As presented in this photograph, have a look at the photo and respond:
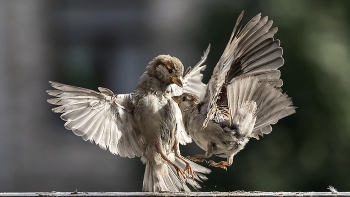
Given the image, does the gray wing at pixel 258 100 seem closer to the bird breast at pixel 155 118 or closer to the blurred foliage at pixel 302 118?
the bird breast at pixel 155 118

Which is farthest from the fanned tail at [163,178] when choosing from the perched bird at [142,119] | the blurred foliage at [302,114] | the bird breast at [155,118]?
the blurred foliage at [302,114]

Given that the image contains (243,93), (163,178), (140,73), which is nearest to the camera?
(243,93)

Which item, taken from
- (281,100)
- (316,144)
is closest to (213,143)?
(281,100)

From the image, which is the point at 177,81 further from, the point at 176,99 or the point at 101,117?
the point at 101,117

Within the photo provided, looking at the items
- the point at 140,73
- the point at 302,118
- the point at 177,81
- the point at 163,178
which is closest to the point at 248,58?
the point at 177,81

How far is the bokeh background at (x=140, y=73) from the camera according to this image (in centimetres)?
227

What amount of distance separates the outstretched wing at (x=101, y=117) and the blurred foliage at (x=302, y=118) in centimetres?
104

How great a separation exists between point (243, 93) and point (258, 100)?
8 centimetres

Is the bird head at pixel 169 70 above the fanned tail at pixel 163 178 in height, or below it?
above

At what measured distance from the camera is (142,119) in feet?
4.16

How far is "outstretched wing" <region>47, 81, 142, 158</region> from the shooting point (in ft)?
4.03

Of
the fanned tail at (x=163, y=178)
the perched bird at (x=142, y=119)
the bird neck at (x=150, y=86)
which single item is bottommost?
the fanned tail at (x=163, y=178)

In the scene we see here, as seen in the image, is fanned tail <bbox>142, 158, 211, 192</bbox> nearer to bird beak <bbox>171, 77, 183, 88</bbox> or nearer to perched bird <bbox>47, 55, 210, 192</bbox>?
perched bird <bbox>47, 55, 210, 192</bbox>

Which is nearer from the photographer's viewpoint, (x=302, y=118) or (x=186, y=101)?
(x=186, y=101)
